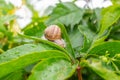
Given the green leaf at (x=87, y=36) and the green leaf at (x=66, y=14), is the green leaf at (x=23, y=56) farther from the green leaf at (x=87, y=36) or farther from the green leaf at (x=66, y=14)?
the green leaf at (x=66, y=14)

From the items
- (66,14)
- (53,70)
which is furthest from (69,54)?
(66,14)

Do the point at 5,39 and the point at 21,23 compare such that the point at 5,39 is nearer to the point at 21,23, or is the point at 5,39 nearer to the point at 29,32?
the point at 29,32

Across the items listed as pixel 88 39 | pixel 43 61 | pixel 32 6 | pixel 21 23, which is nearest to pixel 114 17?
pixel 88 39

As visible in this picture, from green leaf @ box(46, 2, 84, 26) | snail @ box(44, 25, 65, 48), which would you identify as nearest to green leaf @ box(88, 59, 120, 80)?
snail @ box(44, 25, 65, 48)

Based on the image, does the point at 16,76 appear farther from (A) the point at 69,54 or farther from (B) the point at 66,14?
(B) the point at 66,14

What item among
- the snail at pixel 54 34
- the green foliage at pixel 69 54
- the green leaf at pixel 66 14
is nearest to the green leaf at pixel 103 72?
the green foliage at pixel 69 54
